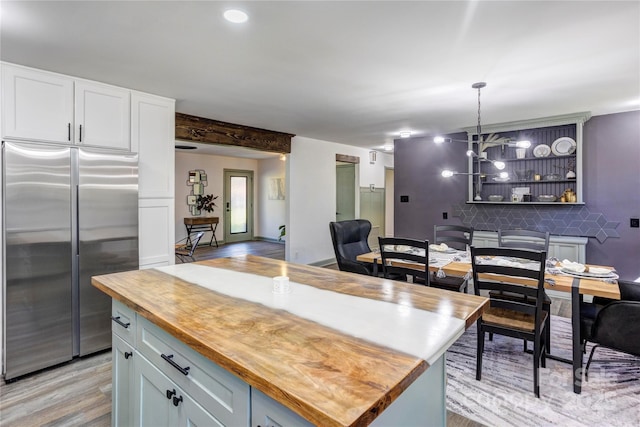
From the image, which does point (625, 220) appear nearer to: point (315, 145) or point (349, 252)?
point (349, 252)

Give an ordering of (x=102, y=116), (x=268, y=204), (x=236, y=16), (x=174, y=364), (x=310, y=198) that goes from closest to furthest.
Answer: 1. (x=174, y=364)
2. (x=236, y=16)
3. (x=102, y=116)
4. (x=310, y=198)
5. (x=268, y=204)

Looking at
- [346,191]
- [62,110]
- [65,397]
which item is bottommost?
[65,397]

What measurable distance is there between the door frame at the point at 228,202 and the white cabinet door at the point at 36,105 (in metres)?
6.45

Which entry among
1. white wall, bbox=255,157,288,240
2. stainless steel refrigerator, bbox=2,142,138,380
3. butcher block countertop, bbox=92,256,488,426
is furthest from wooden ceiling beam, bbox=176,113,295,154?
white wall, bbox=255,157,288,240

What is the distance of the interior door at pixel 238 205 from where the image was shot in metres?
9.45

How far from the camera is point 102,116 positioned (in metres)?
3.07

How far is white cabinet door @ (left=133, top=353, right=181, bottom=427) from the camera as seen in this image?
4.16ft

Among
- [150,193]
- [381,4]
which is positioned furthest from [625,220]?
[150,193]

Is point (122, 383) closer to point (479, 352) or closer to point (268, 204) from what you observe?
point (479, 352)

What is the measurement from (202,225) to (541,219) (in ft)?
24.6

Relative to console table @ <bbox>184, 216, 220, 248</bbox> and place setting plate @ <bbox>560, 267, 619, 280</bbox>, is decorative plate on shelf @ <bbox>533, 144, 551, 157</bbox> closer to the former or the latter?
place setting plate @ <bbox>560, 267, 619, 280</bbox>

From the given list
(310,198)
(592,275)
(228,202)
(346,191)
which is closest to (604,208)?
(592,275)

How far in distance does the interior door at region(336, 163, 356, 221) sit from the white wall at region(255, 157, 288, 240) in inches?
88.5

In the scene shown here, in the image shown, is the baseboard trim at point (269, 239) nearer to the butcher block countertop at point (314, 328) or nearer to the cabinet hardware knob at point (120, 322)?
the butcher block countertop at point (314, 328)
